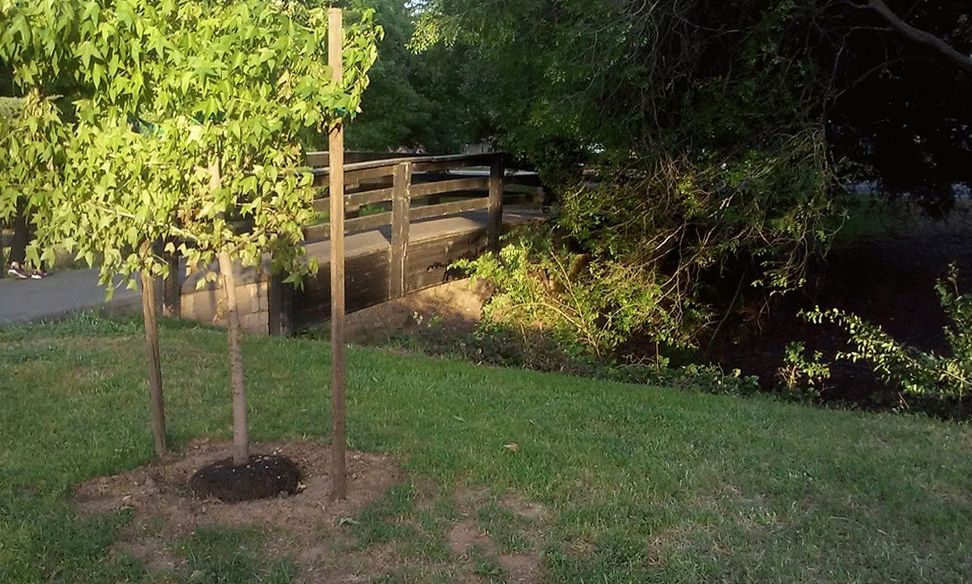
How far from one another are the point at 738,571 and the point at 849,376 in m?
8.04

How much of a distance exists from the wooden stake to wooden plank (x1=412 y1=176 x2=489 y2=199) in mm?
7212

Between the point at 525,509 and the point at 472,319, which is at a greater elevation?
the point at 525,509

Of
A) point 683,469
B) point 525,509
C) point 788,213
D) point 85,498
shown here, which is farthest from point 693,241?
point 85,498

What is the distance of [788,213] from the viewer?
377 inches

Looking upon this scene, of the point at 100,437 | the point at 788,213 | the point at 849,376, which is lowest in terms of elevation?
the point at 849,376

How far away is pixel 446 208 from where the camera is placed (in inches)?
501

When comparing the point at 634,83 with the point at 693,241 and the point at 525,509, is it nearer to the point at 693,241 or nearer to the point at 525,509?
the point at 693,241

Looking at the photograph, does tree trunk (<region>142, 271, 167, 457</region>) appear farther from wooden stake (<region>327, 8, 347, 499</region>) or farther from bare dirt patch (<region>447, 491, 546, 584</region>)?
bare dirt patch (<region>447, 491, 546, 584</region>)

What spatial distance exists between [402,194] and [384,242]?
2.81 ft

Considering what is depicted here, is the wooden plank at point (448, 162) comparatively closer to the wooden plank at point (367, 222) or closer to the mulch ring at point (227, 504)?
the wooden plank at point (367, 222)

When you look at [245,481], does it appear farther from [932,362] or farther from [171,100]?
[932,362]

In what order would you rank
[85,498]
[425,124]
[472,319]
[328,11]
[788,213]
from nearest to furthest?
[328,11] < [85,498] < [788,213] < [472,319] < [425,124]

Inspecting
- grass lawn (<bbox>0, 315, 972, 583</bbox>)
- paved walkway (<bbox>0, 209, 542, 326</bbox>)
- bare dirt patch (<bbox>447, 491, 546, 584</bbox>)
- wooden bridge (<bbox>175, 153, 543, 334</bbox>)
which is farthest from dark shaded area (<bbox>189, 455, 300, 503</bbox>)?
paved walkway (<bbox>0, 209, 542, 326</bbox>)

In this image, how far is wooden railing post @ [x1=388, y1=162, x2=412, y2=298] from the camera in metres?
11.4
